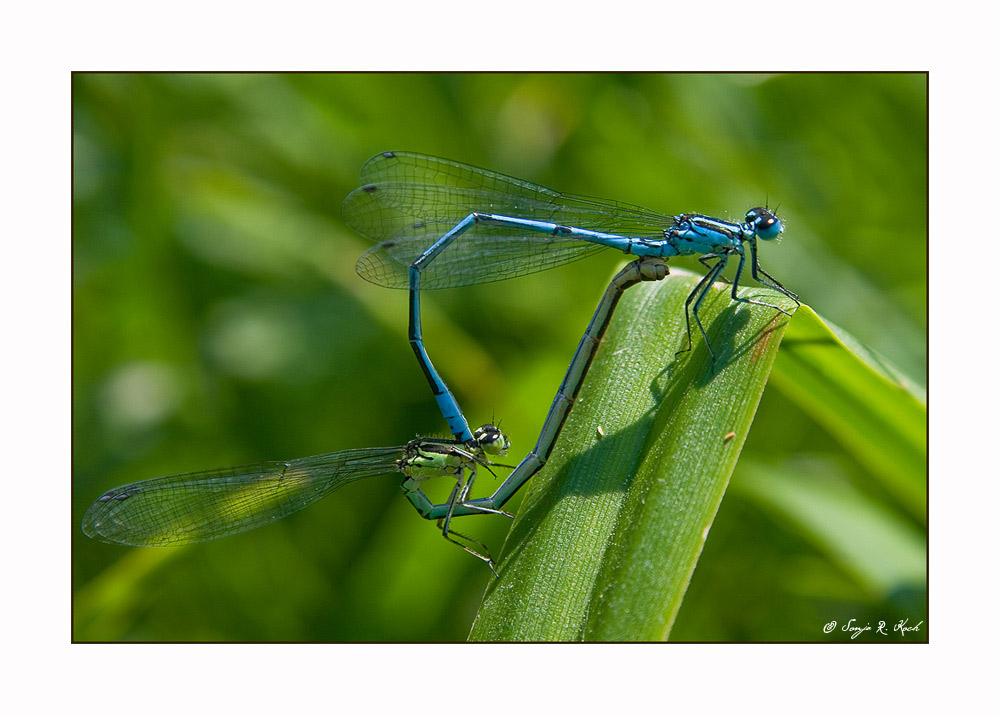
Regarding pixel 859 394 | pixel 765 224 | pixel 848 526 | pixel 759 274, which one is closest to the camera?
pixel 859 394

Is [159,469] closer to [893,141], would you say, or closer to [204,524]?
[204,524]

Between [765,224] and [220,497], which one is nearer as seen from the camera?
[765,224]

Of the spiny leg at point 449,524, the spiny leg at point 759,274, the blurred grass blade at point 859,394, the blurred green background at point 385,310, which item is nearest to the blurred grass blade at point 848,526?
the blurred green background at point 385,310

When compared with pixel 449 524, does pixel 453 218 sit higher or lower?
higher

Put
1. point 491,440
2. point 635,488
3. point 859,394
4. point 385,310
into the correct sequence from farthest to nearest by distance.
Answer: point 385,310, point 491,440, point 859,394, point 635,488

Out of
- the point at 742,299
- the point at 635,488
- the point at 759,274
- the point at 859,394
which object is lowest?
the point at 635,488

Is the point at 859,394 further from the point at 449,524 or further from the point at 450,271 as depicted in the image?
the point at 450,271

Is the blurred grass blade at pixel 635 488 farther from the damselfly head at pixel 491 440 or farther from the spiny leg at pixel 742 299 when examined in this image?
the damselfly head at pixel 491 440

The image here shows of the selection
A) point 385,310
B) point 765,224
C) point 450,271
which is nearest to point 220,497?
point 450,271
